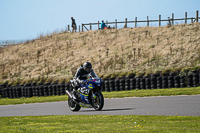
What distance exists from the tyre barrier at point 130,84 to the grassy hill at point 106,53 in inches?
94.5

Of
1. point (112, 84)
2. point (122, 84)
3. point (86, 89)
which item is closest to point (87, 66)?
point (86, 89)

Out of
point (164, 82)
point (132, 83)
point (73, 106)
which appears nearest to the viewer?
point (73, 106)

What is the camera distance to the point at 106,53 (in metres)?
39.0

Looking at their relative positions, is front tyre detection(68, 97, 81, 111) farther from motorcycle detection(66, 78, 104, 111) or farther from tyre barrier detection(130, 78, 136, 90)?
tyre barrier detection(130, 78, 136, 90)

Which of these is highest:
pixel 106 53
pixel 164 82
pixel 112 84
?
pixel 106 53

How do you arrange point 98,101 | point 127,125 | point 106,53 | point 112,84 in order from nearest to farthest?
point 127,125 → point 98,101 → point 112,84 → point 106,53

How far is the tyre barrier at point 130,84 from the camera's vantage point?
2281 cm

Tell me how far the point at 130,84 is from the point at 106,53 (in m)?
14.9

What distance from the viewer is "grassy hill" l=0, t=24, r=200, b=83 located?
31736mm

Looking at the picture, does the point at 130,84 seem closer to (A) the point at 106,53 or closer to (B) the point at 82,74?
(B) the point at 82,74

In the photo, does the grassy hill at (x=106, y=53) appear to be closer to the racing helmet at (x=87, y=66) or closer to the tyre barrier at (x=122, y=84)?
the tyre barrier at (x=122, y=84)

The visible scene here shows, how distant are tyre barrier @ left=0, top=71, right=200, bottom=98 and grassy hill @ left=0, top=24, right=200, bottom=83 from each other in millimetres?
2400

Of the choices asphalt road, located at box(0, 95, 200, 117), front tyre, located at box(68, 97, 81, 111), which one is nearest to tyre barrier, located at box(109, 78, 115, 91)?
asphalt road, located at box(0, 95, 200, 117)

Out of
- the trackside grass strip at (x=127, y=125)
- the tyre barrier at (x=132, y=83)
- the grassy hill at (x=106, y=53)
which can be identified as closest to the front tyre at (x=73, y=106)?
the trackside grass strip at (x=127, y=125)
